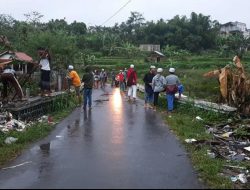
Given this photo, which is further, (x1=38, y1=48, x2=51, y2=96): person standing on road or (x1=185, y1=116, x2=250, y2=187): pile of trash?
(x1=38, y1=48, x2=51, y2=96): person standing on road

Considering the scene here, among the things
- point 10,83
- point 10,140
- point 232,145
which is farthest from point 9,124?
point 232,145

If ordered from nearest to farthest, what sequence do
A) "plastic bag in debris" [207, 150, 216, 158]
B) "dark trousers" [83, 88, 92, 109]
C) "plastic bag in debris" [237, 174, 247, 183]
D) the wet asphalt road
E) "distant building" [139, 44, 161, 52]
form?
the wet asphalt road → "plastic bag in debris" [237, 174, 247, 183] → "plastic bag in debris" [207, 150, 216, 158] → "dark trousers" [83, 88, 92, 109] → "distant building" [139, 44, 161, 52]

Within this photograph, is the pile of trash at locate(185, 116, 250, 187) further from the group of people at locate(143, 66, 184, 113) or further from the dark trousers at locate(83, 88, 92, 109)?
the dark trousers at locate(83, 88, 92, 109)

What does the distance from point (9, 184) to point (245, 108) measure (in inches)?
439

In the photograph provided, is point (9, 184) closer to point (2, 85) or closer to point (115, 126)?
point (115, 126)

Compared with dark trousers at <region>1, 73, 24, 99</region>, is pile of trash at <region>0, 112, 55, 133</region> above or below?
below

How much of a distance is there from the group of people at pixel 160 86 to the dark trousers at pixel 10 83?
5.80m

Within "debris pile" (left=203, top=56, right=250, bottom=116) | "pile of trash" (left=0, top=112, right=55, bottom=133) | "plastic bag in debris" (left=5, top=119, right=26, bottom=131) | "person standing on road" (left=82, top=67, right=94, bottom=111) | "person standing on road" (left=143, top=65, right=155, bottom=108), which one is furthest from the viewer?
"person standing on road" (left=143, top=65, right=155, bottom=108)

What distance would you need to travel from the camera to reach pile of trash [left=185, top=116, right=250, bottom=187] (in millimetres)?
8588

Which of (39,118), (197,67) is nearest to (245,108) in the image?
(39,118)

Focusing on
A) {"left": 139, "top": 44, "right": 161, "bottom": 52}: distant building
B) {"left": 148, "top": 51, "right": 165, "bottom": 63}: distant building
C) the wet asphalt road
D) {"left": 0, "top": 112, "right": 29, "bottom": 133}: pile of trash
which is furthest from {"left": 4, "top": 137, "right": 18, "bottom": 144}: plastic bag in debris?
{"left": 139, "top": 44, "right": 161, "bottom": 52}: distant building

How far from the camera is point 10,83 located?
54.3 ft

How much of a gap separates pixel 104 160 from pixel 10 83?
27.9 ft

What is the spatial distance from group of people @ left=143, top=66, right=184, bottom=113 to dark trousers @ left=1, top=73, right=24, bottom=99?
580 cm
